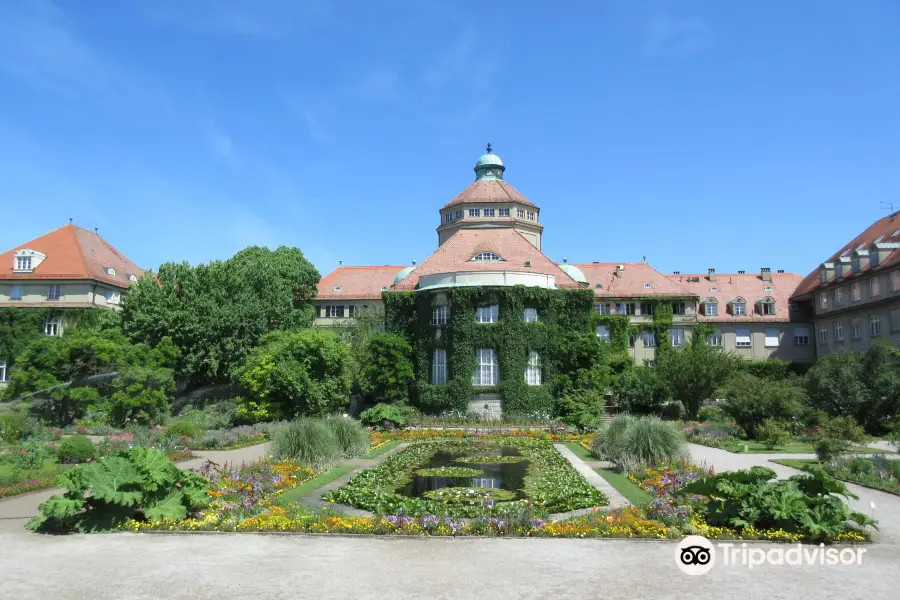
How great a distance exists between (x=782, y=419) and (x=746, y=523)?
1885cm

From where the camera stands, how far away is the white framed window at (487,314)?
4091 centimetres

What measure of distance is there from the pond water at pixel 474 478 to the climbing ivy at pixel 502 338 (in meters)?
15.1

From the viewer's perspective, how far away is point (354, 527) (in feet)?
38.8

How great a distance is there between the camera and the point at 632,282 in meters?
54.7

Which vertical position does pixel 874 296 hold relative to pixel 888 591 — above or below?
above

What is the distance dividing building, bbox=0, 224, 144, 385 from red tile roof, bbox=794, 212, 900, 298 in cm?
5465

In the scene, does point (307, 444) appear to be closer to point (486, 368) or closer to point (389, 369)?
point (389, 369)

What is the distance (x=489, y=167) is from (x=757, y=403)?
126ft

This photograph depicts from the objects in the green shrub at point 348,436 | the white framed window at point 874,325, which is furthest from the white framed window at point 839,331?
the green shrub at point 348,436

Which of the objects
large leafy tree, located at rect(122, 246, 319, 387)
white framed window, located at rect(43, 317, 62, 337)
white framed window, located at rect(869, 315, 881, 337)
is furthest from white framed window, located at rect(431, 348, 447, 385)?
white framed window, located at rect(43, 317, 62, 337)

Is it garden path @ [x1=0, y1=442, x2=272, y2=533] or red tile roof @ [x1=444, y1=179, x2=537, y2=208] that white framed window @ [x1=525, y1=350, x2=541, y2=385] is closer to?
red tile roof @ [x1=444, y1=179, x2=537, y2=208]

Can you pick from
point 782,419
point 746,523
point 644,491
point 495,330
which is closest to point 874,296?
point 782,419

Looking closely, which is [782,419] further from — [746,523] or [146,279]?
[146,279]

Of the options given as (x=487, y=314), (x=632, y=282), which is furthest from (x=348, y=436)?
(x=632, y=282)
